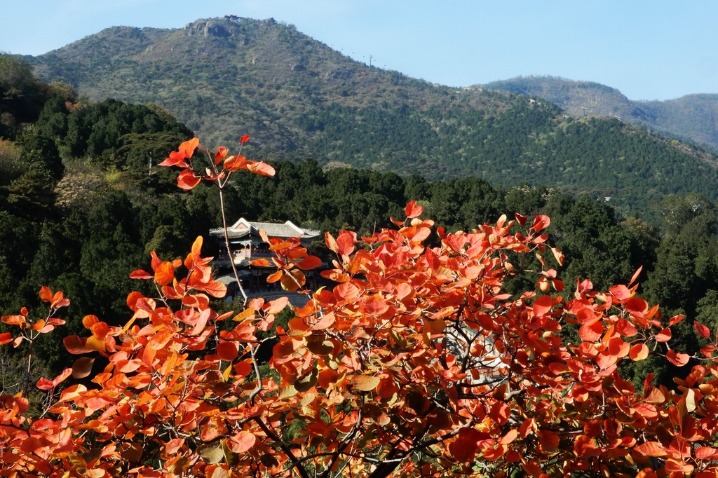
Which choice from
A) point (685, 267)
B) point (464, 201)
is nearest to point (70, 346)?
point (685, 267)

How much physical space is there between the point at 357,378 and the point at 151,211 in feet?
76.6

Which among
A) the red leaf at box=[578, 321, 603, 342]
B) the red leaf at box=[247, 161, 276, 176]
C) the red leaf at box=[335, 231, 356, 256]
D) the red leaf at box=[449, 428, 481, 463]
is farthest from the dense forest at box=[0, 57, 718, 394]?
the red leaf at box=[247, 161, 276, 176]

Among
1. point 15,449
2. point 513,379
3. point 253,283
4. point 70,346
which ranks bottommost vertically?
point 253,283

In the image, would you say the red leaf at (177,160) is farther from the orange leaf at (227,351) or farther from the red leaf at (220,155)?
the orange leaf at (227,351)

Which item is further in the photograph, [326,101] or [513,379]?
[326,101]

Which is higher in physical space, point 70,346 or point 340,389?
point 70,346

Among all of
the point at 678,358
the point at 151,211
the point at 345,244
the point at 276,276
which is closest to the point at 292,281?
the point at 276,276

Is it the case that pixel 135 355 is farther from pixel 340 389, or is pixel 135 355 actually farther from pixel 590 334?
pixel 590 334

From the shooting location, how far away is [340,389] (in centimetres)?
223

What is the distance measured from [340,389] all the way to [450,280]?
1.63ft

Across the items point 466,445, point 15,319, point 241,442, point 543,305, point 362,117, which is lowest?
point 466,445

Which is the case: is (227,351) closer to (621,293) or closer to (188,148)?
(188,148)

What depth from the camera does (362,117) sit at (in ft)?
354

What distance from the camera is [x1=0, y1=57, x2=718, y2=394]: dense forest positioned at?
1858 cm
